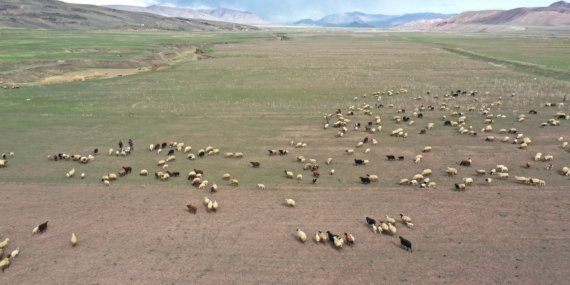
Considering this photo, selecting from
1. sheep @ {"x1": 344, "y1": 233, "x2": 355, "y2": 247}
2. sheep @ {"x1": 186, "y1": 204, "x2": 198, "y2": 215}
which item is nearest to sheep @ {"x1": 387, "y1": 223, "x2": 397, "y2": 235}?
sheep @ {"x1": 344, "y1": 233, "x2": 355, "y2": 247}

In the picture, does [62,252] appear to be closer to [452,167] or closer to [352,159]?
[352,159]

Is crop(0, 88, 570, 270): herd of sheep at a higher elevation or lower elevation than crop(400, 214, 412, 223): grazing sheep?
higher

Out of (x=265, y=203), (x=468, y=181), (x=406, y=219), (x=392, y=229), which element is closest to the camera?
(x=392, y=229)

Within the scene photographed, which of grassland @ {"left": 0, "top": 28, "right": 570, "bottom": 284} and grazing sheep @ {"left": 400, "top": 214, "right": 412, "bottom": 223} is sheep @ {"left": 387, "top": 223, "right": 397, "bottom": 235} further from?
grazing sheep @ {"left": 400, "top": 214, "right": 412, "bottom": 223}

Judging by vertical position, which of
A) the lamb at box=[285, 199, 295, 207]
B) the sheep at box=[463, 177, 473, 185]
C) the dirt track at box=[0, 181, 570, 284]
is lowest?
the dirt track at box=[0, 181, 570, 284]

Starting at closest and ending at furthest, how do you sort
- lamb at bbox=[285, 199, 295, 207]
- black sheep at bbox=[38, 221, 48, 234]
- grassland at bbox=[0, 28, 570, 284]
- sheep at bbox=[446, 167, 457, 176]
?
1. grassland at bbox=[0, 28, 570, 284]
2. black sheep at bbox=[38, 221, 48, 234]
3. lamb at bbox=[285, 199, 295, 207]
4. sheep at bbox=[446, 167, 457, 176]

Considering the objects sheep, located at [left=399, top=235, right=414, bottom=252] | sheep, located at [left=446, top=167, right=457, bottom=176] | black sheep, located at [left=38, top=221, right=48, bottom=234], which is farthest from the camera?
sheep, located at [left=446, top=167, right=457, bottom=176]

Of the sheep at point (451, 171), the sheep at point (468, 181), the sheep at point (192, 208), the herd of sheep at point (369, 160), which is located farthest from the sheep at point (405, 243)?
the sheep at point (192, 208)

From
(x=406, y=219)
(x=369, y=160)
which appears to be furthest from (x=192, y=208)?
(x=369, y=160)

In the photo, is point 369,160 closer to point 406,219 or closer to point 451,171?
point 451,171

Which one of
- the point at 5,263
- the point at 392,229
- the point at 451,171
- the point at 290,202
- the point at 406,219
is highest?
the point at 451,171
